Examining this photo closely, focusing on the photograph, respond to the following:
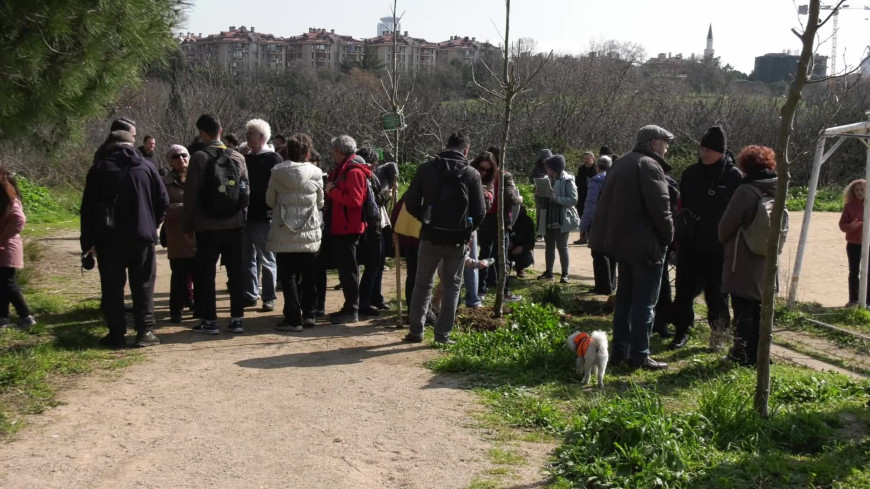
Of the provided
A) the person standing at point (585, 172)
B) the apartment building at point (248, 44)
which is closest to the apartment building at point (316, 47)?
the apartment building at point (248, 44)

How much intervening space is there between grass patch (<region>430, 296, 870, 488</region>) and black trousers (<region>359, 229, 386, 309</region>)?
1.67 meters

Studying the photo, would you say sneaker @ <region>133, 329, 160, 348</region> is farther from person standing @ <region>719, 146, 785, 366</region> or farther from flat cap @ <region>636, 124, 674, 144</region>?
person standing @ <region>719, 146, 785, 366</region>

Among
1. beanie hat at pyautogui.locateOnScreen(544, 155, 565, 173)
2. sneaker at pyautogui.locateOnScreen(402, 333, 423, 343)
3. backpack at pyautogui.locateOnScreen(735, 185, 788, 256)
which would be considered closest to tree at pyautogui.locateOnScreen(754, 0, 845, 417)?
backpack at pyautogui.locateOnScreen(735, 185, 788, 256)

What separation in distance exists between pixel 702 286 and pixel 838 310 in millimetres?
3222

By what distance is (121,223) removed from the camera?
6.49m

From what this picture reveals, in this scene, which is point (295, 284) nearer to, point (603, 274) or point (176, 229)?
point (176, 229)

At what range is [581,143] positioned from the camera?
31.7 m

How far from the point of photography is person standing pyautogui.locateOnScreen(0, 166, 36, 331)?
711cm

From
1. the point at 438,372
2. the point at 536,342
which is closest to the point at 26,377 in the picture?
the point at 438,372

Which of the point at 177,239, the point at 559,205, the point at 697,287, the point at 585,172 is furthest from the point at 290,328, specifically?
the point at 585,172

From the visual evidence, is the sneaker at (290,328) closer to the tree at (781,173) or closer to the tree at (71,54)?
the tree at (71,54)

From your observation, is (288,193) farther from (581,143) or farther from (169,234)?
(581,143)

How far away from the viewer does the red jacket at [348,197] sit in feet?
24.9

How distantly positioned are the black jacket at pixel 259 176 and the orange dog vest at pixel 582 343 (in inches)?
141
